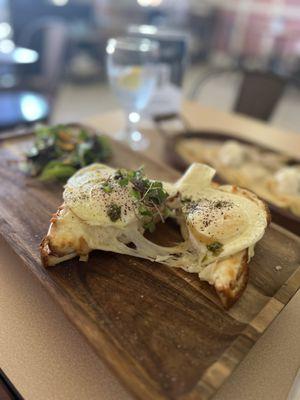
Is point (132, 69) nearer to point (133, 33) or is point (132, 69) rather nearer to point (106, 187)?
point (133, 33)

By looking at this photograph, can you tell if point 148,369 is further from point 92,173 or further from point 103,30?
point 103,30

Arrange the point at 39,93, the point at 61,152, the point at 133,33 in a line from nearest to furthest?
the point at 61,152
the point at 133,33
the point at 39,93

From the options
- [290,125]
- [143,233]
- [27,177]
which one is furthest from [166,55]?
[290,125]

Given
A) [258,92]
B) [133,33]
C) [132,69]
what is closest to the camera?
[132,69]

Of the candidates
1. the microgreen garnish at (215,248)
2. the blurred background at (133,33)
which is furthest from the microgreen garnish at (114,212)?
the blurred background at (133,33)

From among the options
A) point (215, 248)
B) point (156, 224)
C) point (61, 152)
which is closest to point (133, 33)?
point (61, 152)

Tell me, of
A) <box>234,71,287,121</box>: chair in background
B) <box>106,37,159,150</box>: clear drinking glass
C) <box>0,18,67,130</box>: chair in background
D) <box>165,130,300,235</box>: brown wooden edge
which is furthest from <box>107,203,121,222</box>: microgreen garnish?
<box>234,71,287,121</box>: chair in background

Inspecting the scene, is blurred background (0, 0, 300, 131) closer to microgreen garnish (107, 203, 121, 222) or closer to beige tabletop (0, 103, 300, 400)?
microgreen garnish (107, 203, 121, 222)
